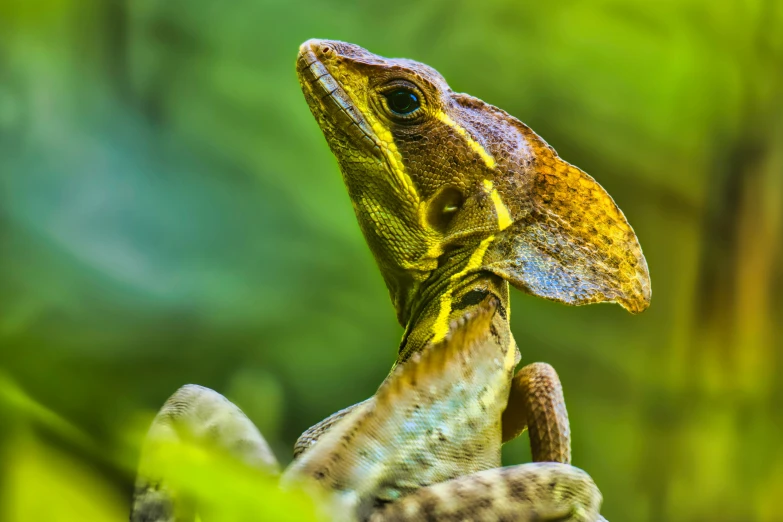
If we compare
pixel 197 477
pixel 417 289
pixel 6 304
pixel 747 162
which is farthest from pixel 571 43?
pixel 197 477

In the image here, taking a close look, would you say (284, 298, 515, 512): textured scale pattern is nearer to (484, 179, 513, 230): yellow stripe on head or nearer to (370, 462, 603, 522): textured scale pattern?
(370, 462, 603, 522): textured scale pattern

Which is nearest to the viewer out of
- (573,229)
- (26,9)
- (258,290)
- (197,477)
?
(197,477)

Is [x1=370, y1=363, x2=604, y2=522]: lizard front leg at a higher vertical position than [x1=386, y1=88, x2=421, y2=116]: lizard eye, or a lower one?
lower

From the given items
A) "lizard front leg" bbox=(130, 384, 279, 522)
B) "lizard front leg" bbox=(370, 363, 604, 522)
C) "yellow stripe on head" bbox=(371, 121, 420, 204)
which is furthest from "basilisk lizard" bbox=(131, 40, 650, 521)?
"lizard front leg" bbox=(130, 384, 279, 522)

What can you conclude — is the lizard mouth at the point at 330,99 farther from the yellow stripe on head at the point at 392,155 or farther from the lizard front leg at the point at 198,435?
the lizard front leg at the point at 198,435

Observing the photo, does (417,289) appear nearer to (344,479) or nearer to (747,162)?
(344,479)

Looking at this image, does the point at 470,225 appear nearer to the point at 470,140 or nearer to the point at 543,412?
the point at 470,140

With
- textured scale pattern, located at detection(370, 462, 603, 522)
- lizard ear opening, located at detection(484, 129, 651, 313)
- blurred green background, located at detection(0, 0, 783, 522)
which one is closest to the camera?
textured scale pattern, located at detection(370, 462, 603, 522)

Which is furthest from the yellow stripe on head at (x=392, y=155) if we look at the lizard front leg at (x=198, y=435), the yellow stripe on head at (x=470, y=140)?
the lizard front leg at (x=198, y=435)
